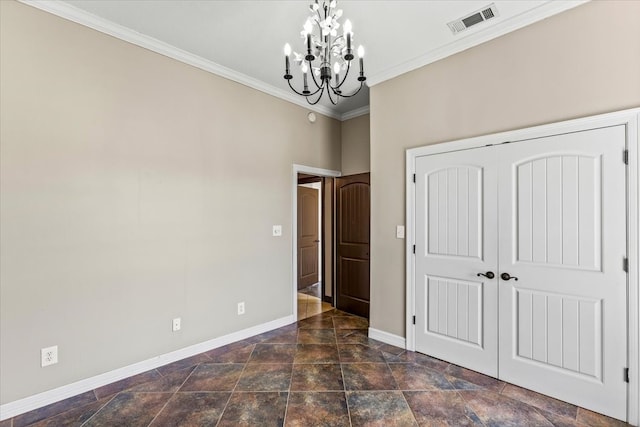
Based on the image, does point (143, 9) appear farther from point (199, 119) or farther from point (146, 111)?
point (199, 119)

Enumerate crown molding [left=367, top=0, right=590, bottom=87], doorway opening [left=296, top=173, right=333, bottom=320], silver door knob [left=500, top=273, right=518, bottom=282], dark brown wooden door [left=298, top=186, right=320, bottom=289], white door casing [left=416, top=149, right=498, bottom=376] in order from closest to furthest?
crown molding [left=367, top=0, right=590, bottom=87], silver door knob [left=500, top=273, right=518, bottom=282], white door casing [left=416, top=149, right=498, bottom=376], doorway opening [left=296, top=173, right=333, bottom=320], dark brown wooden door [left=298, top=186, right=320, bottom=289]

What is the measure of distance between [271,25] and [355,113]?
221cm

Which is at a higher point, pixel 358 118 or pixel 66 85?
Result: pixel 358 118

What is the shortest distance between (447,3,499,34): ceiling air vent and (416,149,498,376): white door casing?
1.06m

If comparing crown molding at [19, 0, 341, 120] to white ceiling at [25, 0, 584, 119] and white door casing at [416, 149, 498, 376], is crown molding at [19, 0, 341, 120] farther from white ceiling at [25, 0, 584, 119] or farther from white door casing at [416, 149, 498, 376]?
white door casing at [416, 149, 498, 376]

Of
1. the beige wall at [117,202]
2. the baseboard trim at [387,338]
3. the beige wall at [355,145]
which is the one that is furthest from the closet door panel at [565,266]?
the beige wall at [117,202]

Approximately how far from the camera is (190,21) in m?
2.53

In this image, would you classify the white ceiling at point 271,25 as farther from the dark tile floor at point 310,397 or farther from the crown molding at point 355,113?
the dark tile floor at point 310,397

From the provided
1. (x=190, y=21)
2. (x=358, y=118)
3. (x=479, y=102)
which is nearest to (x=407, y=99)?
(x=479, y=102)

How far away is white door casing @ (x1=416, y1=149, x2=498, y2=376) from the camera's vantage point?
104 inches

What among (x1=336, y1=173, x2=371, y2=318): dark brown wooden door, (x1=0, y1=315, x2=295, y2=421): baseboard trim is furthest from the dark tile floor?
(x1=336, y1=173, x2=371, y2=318): dark brown wooden door

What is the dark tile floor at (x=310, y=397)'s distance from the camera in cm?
207

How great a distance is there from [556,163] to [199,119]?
3227mm

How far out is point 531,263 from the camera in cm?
243
